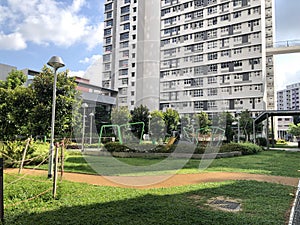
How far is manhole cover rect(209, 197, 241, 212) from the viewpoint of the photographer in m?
4.13

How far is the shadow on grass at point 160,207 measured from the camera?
11.5 ft

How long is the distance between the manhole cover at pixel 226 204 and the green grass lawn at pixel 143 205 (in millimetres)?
111

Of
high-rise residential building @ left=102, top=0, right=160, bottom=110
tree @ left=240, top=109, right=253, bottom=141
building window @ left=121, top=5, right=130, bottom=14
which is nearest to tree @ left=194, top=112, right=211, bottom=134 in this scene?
high-rise residential building @ left=102, top=0, right=160, bottom=110

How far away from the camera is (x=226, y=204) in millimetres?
4383

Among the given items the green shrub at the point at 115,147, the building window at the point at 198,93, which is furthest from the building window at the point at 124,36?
the green shrub at the point at 115,147

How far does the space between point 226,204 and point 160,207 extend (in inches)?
46.9

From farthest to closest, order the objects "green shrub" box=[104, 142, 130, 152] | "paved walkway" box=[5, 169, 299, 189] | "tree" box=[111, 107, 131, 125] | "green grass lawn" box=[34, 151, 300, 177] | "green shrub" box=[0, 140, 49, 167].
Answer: "green shrub" box=[104, 142, 130, 152], "green shrub" box=[0, 140, 49, 167], "green grass lawn" box=[34, 151, 300, 177], "tree" box=[111, 107, 131, 125], "paved walkway" box=[5, 169, 299, 189]

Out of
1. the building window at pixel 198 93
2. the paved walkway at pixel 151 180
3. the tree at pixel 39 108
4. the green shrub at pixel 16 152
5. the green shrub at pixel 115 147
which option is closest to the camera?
the building window at pixel 198 93

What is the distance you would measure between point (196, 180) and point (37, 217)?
424 cm

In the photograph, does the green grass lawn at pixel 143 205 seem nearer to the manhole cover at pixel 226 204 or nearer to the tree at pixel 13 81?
the manhole cover at pixel 226 204

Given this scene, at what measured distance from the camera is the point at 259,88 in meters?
37.2

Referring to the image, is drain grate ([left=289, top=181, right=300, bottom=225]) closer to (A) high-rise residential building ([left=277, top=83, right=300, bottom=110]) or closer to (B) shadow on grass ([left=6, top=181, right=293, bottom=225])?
(B) shadow on grass ([left=6, top=181, right=293, bottom=225])

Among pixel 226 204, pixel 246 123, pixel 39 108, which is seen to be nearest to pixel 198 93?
pixel 226 204

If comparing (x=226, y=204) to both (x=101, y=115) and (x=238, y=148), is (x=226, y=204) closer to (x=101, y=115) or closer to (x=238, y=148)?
(x=101, y=115)
